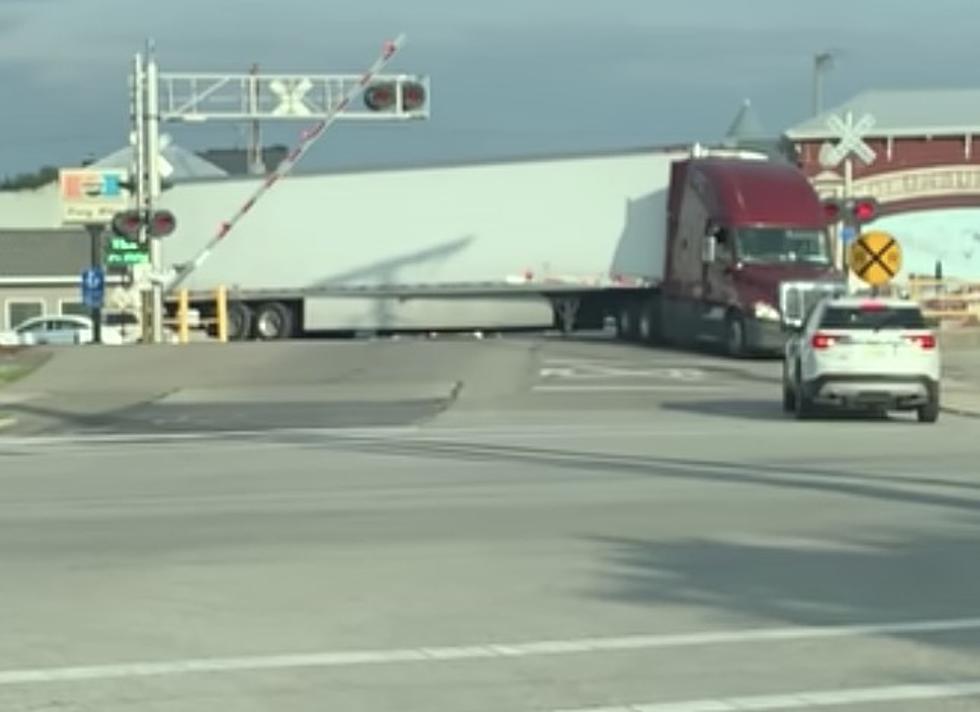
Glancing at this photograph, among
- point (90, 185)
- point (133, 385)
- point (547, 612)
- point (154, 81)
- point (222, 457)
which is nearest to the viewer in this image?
point (547, 612)

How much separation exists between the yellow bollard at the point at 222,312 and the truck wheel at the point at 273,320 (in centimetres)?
151

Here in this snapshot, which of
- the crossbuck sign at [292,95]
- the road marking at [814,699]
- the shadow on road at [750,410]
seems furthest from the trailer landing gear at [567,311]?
the road marking at [814,699]

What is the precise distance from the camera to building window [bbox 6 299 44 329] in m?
76.1

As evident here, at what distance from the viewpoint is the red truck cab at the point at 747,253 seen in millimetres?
38062

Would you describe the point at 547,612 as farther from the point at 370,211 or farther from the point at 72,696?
the point at 370,211

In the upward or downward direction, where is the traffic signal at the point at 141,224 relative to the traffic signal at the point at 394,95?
downward

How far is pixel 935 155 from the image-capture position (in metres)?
64.2

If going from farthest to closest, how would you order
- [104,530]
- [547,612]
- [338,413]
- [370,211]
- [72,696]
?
[370,211] → [338,413] → [104,530] → [547,612] → [72,696]

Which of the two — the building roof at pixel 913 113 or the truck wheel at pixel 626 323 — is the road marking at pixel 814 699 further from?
the building roof at pixel 913 113

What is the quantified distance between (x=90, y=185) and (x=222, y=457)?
185 feet

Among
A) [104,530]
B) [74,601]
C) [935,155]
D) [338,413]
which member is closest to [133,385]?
[338,413]

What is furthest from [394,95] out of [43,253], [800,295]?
[43,253]

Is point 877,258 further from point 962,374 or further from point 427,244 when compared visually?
point 427,244

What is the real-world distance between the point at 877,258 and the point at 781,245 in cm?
733
